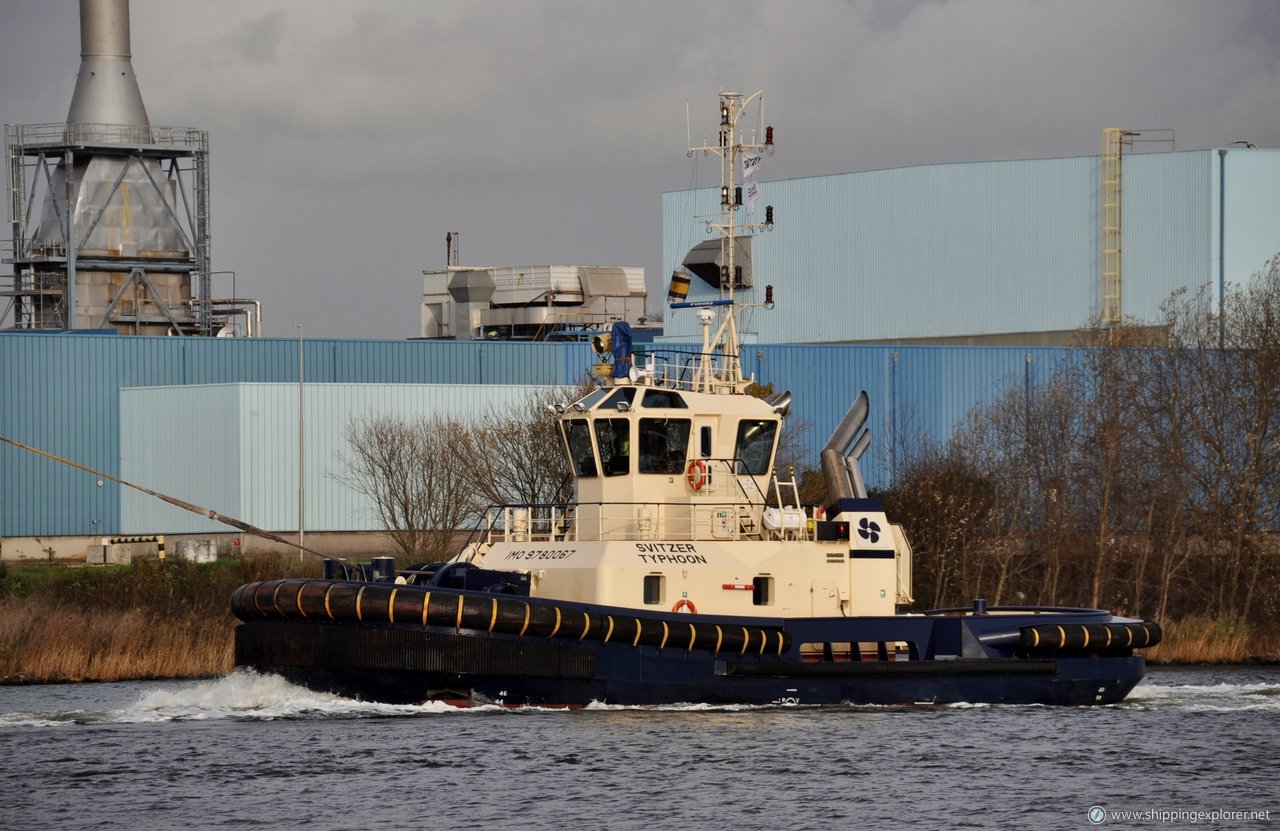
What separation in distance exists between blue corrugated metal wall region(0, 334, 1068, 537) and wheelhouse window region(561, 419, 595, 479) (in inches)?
981

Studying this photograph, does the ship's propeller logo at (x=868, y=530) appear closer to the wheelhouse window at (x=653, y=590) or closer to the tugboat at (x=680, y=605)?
the tugboat at (x=680, y=605)

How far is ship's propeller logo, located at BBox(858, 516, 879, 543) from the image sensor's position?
26.0m

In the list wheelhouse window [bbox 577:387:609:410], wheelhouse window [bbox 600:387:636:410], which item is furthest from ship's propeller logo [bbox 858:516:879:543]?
wheelhouse window [bbox 577:387:609:410]

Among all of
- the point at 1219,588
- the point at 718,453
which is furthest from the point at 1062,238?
the point at 718,453

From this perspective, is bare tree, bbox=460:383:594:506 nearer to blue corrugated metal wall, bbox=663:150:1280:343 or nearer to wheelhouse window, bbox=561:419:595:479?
wheelhouse window, bbox=561:419:595:479

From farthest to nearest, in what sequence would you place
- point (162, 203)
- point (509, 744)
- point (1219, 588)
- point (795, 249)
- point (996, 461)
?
point (795, 249) → point (162, 203) → point (996, 461) → point (1219, 588) → point (509, 744)

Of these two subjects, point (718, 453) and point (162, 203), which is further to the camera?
point (162, 203)

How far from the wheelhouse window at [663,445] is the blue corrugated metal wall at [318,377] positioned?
2517cm

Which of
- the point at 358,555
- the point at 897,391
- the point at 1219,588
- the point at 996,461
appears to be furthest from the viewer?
the point at 897,391

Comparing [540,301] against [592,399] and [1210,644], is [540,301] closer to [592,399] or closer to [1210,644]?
[1210,644]

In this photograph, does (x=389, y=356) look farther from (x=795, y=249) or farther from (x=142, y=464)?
(x=795, y=249)

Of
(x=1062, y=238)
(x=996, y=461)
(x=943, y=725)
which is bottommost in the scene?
(x=943, y=725)

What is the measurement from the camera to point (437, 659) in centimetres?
2342

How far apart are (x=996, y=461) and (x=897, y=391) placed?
11711mm
